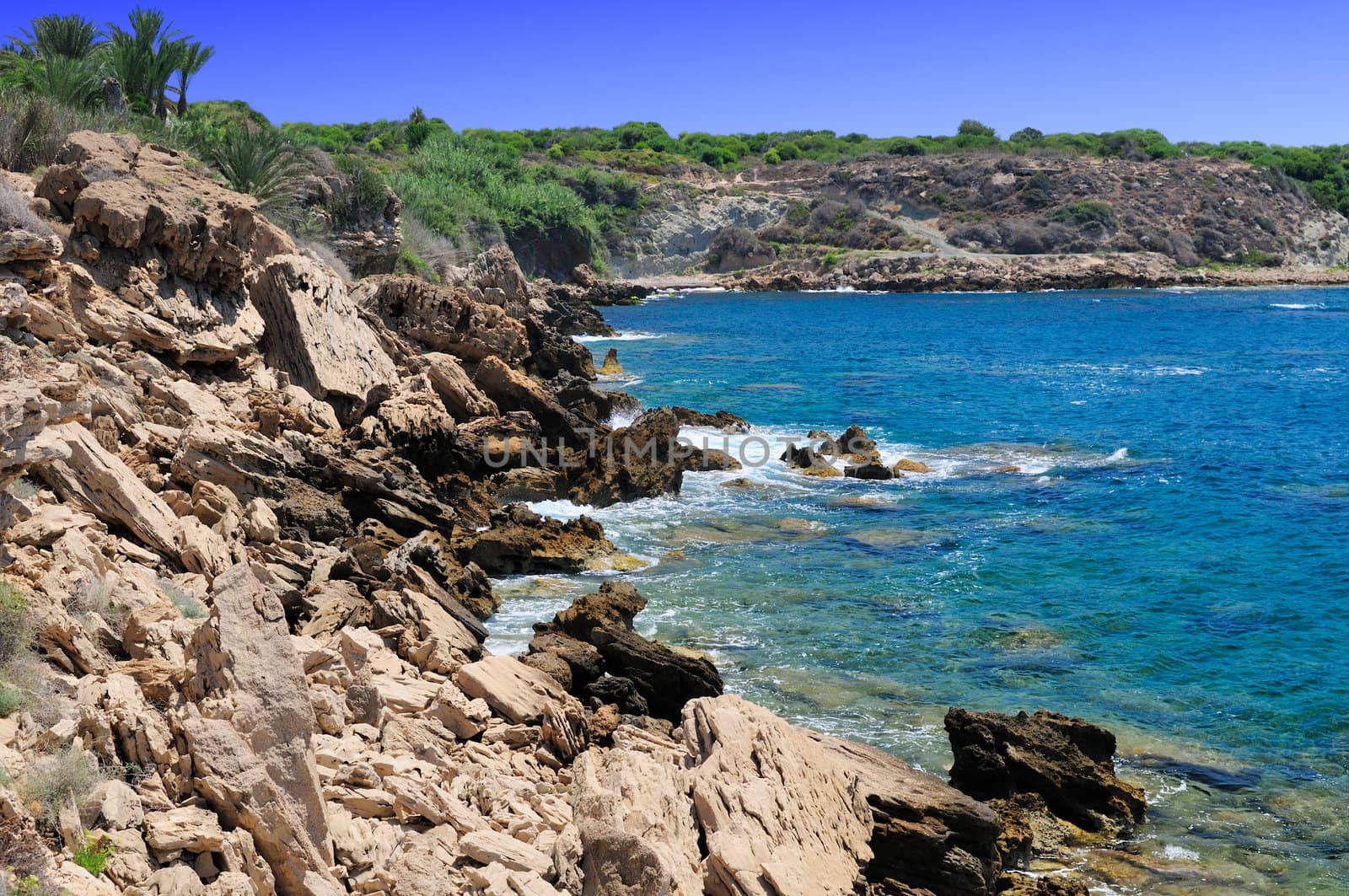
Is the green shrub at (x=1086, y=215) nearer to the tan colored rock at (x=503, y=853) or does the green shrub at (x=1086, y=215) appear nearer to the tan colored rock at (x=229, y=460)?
the tan colored rock at (x=229, y=460)

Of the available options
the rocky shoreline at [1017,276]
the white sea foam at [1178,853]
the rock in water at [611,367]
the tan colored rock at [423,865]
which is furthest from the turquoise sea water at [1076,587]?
the rocky shoreline at [1017,276]

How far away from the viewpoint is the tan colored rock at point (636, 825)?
7715mm

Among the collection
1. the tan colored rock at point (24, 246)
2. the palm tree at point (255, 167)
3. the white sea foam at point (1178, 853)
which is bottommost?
the white sea foam at point (1178, 853)

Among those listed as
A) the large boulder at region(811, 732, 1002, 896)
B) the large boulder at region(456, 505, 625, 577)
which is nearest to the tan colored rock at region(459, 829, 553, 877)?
the large boulder at region(811, 732, 1002, 896)

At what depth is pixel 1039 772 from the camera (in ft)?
37.1

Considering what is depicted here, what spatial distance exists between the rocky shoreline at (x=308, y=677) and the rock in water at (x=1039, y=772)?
0.03 meters

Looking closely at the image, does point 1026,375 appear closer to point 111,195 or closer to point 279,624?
point 111,195

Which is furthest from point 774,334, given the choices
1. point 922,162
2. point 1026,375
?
point 922,162

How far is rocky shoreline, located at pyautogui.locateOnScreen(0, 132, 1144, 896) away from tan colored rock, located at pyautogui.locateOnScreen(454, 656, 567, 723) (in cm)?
4

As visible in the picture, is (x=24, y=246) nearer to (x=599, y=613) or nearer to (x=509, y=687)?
(x=599, y=613)

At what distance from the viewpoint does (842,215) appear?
387ft

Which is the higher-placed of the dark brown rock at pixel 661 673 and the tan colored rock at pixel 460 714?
the tan colored rock at pixel 460 714

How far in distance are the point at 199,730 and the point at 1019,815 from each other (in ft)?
25.7

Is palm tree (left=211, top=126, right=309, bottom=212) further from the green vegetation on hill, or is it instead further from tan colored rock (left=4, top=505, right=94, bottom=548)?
tan colored rock (left=4, top=505, right=94, bottom=548)
